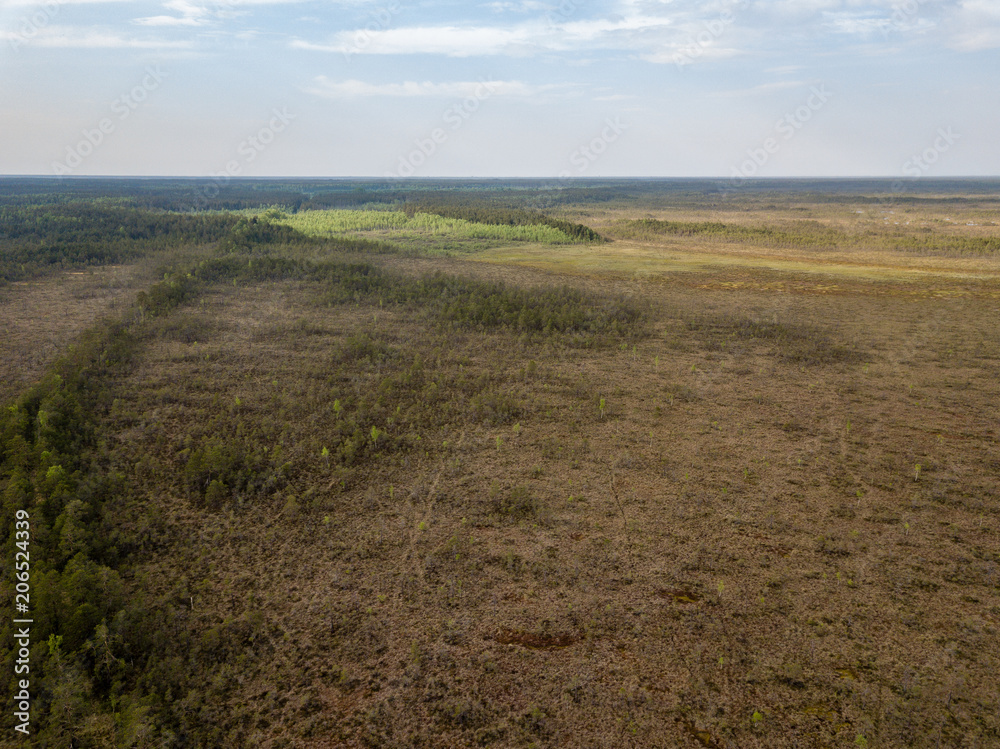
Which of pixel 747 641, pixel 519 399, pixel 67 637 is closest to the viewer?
pixel 67 637

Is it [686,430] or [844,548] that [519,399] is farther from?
[844,548]

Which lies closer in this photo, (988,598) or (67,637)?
(67,637)

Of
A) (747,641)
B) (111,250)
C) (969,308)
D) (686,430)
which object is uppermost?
(111,250)

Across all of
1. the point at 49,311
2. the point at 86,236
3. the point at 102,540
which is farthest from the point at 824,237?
the point at 86,236

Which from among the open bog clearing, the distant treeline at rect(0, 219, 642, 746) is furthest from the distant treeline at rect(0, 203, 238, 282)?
the distant treeline at rect(0, 219, 642, 746)

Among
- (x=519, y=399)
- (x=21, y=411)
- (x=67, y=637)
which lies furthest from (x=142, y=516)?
(x=519, y=399)

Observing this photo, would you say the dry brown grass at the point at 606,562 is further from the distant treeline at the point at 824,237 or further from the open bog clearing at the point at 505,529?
the distant treeline at the point at 824,237

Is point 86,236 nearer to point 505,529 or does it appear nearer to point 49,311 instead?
point 49,311

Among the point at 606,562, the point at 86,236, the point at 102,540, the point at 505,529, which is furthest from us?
the point at 86,236
